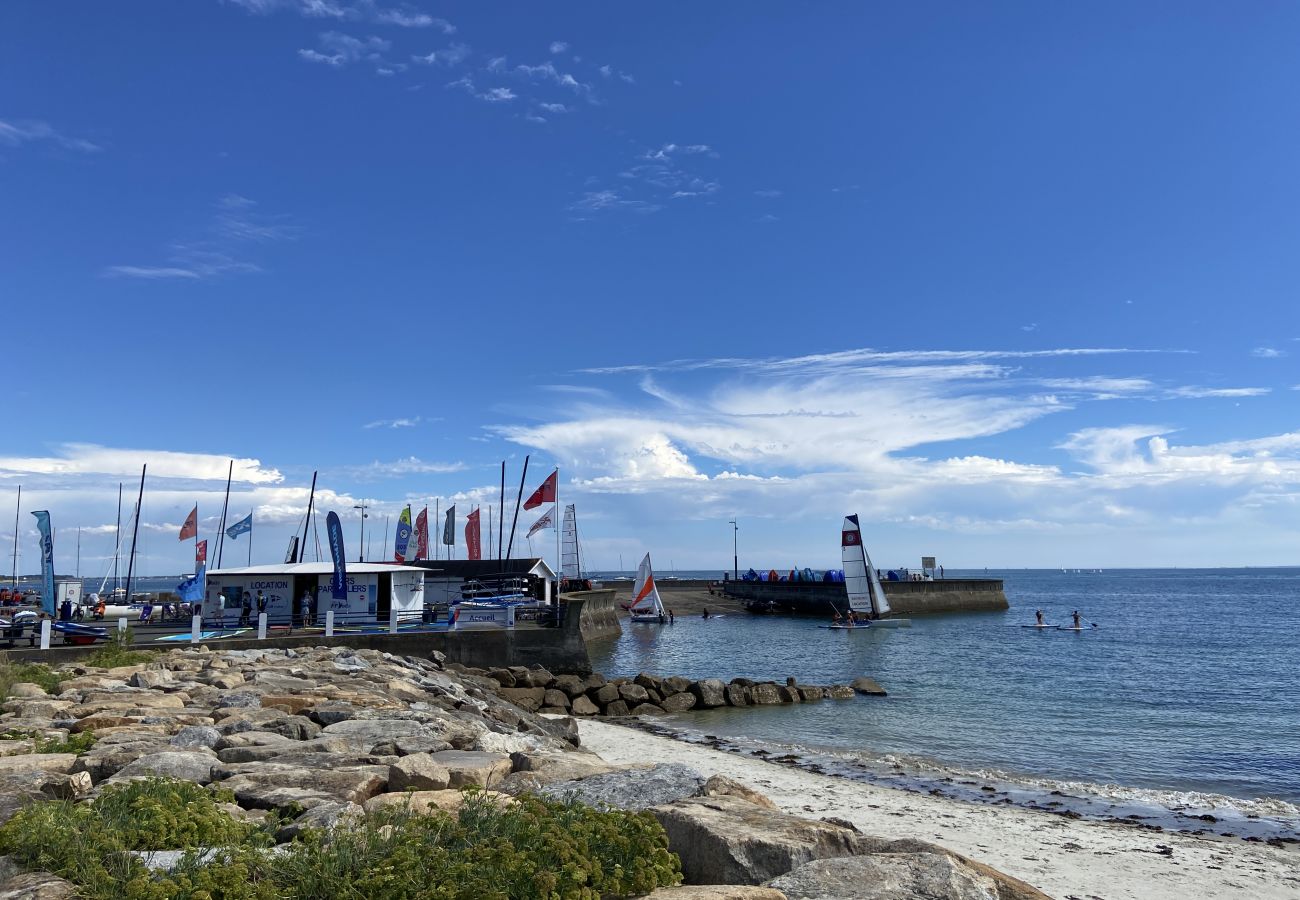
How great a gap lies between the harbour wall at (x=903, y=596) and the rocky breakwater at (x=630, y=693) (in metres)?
55.4

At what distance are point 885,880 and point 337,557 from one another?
3008 cm

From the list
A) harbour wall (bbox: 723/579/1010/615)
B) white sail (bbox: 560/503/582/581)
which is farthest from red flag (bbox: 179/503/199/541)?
harbour wall (bbox: 723/579/1010/615)

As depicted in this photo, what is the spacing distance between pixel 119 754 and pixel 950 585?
303 feet

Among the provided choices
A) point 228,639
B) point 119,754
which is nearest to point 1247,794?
point 119,754

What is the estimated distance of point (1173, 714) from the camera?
93.4 feet

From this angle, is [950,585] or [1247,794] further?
[950,585]

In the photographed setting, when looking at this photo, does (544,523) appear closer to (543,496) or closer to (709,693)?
(543,496)

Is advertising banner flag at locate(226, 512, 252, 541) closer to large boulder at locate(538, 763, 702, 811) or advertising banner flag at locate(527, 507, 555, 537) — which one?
advertising banner flag at locate(527, 507, 555, 537)

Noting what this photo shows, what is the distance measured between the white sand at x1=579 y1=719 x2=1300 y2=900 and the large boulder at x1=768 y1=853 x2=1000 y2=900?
230 inches

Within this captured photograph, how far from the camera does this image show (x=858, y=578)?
232 ft

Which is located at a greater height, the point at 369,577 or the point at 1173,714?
the point at 369,577

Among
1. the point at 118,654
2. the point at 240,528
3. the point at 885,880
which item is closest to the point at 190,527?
the point at 240,528

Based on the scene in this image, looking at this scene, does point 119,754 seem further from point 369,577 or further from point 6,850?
point 369,577

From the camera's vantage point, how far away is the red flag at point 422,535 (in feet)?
200
